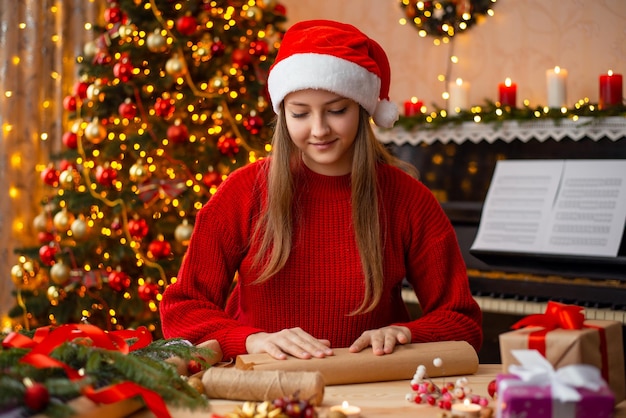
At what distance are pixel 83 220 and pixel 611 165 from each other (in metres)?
2.54

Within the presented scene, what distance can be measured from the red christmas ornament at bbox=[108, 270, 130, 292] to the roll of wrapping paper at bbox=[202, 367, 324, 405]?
9.41 feet

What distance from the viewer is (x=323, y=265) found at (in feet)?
6.46

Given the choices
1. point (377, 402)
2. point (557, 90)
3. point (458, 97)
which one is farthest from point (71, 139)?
point (377, 402)

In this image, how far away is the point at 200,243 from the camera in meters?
1.96

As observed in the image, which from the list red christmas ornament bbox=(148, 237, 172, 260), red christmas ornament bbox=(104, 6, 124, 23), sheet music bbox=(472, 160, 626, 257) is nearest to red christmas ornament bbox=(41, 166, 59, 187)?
red christmas ornament bbox=(148, 237, 172, 260)

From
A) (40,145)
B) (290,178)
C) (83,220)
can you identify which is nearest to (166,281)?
(83,220)

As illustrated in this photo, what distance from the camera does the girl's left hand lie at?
1.52 m

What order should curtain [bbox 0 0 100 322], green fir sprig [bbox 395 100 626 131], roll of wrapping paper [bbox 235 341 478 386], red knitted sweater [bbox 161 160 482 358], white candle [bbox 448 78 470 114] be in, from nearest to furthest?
roll of wrapping paper [bbox 235 341 478 386]
red knitted sweater [bbox 161 160 482 358]
green fir sprig [bbox 395 100 626 131]
white candle [bbox 448 78 470 114]
curtain [bbox 0 0 100 322]

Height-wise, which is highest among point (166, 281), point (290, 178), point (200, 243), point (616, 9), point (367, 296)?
point (616, 9)

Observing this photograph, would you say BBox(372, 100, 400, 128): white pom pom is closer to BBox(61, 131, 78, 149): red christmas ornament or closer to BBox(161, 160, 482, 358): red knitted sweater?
BBox(161, 160, 482, 358): red knitted sweater

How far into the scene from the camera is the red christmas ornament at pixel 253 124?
4.11 metres

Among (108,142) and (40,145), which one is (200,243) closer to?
(108,142)

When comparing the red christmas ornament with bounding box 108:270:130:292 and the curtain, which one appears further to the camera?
the curtain

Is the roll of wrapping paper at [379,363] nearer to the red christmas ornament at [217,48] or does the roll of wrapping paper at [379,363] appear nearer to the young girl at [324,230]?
the young girl at [324,230]
